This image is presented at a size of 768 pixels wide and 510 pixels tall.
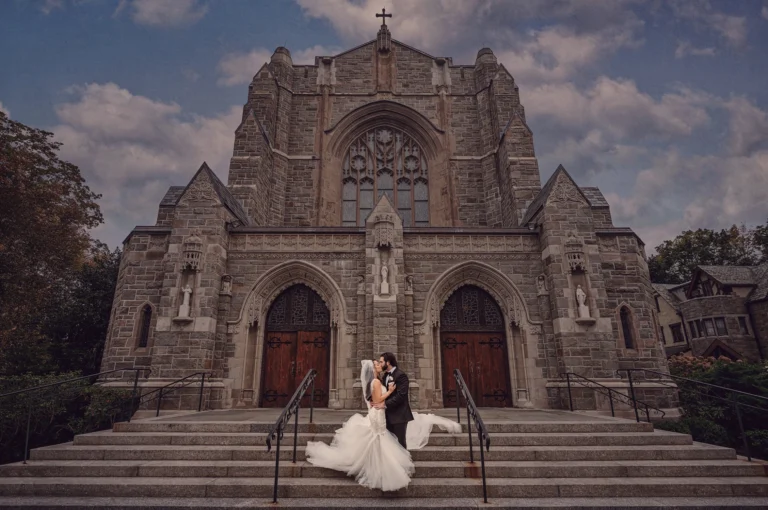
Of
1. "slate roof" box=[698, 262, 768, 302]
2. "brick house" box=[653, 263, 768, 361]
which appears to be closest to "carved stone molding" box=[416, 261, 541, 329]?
"brick house" box=[653, 263, 768, 361]

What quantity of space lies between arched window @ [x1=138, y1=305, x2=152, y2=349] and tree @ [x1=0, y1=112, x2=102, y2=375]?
14.6 ft

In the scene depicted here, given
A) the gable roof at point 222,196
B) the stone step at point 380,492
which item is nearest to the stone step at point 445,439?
the stone step at point 380,492

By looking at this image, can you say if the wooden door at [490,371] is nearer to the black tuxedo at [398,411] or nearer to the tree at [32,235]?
the black tuxedo at [398,411]

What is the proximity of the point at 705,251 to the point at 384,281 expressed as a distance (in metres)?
40.9

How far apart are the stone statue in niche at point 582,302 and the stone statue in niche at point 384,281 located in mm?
5343

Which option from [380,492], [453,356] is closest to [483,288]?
[453,356]

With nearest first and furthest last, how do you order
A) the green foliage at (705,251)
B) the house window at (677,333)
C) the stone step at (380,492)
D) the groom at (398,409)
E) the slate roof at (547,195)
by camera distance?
the stone step at (380,492) < the groom at (398,409) < the slate roof at (547,195) < the house window at (677,333) < the green foliage at (705,251)

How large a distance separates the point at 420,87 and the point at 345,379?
14.6 metres

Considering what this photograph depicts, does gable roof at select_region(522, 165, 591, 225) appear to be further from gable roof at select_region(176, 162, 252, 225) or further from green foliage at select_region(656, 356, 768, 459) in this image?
gable roof at select_region(176, 162, 252, 225)

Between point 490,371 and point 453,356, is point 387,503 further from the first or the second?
point 490,371

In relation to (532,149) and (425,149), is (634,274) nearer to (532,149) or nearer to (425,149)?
(532,149)

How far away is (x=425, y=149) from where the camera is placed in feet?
60.9

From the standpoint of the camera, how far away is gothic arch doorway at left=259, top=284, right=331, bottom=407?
11727 millimetres

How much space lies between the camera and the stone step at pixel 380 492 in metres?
4.96
